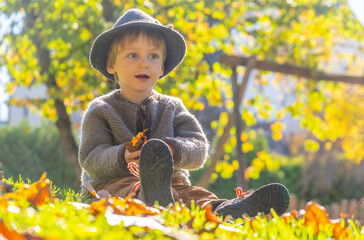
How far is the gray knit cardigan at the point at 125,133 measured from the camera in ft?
7.99

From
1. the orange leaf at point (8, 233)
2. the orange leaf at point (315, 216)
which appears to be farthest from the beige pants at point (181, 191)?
the orange leaf at point (8, 233)

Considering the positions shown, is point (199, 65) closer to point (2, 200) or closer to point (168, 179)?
point (168, 179)

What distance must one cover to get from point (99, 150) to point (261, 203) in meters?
0.94

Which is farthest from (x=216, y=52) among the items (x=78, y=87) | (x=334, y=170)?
(x=334, y=170)

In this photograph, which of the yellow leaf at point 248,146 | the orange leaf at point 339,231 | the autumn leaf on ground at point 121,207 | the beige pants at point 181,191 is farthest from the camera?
the yellow leaf at point 248,146

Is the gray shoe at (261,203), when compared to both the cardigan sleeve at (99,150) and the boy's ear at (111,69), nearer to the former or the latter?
the cardigan sleeve at (99,150)

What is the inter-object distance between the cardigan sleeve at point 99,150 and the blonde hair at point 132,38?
13.7 inches

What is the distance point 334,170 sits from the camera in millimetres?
16047

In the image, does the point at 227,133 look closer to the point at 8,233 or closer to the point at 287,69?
the point at 287,69

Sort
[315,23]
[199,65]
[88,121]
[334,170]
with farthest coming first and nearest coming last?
[334,170]
[315,23]
[199,65]
[88,121]

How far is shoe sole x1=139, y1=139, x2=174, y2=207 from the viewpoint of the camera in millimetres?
1794

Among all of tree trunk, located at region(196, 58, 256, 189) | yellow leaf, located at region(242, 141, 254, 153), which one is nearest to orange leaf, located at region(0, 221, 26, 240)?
tree trunk, located at region(196, 58, 256, 189)

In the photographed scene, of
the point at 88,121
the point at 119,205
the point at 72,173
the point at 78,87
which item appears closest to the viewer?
the point at 119,205

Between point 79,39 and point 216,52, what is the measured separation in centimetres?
297
